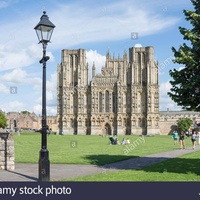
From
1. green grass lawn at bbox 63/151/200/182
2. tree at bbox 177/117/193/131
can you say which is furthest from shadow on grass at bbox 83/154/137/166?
tree at bbox 177/117/193/131

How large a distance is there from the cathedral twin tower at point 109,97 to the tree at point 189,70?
87895 mm

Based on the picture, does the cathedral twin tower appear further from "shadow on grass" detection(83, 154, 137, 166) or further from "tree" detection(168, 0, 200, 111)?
"tree" detection(168, 0, 200, 111)

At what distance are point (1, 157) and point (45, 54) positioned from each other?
241 inches

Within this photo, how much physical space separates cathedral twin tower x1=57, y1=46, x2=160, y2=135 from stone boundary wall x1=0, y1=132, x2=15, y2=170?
288ft

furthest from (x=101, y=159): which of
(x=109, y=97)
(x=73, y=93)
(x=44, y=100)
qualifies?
(x=73, y=93)

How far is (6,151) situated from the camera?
1742 cm

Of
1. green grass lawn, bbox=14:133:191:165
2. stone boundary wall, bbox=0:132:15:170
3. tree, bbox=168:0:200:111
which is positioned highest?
tree, bbox=168:0:200:111

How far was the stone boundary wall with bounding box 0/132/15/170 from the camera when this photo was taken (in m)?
17.4

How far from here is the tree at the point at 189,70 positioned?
16125mm

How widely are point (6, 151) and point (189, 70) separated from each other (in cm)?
893

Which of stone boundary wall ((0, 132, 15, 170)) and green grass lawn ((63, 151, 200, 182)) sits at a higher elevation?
stone boundary wall ((0, 132, 15, 170))

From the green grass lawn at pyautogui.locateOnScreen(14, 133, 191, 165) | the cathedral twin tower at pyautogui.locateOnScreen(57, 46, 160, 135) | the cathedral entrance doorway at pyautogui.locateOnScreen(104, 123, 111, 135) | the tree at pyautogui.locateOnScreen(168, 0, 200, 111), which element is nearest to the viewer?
the tree at pyautogui.locateOnScreen(168, 0, 200, 111)

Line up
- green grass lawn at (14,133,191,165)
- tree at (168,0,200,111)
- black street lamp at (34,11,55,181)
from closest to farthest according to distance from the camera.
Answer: black street lamp at (34,11,55,181)
tree at (168,0,200,111)
green grass lawn at (14,133,191,165)

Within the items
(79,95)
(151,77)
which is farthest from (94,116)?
(151,77)
